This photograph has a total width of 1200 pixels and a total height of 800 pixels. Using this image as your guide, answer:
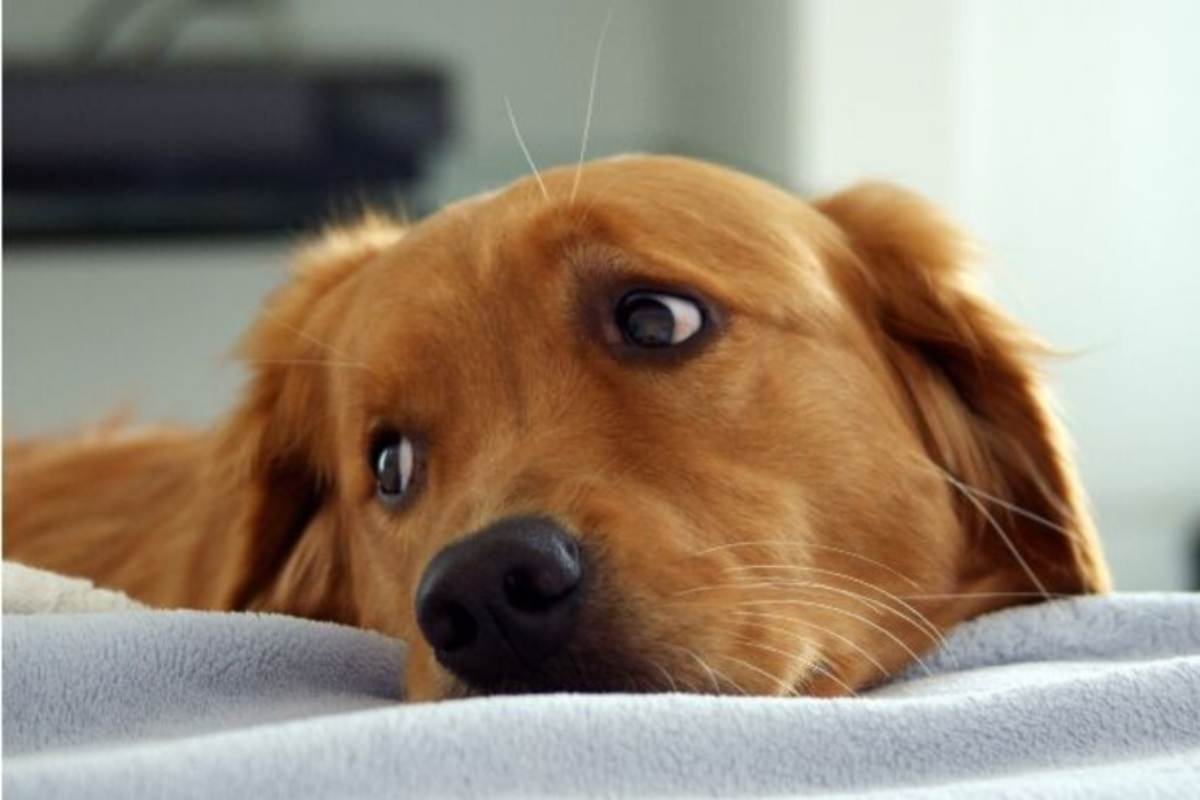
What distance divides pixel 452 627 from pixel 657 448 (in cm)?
29

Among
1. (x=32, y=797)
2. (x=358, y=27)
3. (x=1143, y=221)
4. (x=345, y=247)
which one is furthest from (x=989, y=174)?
(x=32, y=797)

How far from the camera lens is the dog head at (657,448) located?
117 centimetres

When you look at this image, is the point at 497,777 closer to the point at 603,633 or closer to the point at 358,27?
the point at 603,633

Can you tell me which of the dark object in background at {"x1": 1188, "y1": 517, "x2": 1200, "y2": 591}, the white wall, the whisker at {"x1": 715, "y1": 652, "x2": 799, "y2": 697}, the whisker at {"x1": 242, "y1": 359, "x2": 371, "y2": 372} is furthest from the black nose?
the white wall

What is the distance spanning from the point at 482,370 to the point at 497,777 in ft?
2.21

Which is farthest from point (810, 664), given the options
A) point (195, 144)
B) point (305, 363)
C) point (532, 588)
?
point (195, 144)

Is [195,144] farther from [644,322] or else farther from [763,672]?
[763,672]

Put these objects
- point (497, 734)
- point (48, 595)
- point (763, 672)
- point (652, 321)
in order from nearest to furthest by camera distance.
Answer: point (497, 734) → point (763, 672) → point (48, 595) → point (652, 321)

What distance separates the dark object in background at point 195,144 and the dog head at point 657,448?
3738 mm

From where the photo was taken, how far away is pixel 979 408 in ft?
5.50

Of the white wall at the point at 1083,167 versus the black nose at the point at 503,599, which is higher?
the black nose at the point at 503,599

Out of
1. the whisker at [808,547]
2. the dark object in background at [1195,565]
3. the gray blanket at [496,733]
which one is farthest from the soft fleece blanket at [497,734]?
the dark object in background at [1195,565]

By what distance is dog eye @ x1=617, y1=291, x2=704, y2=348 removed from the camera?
1.48 meters

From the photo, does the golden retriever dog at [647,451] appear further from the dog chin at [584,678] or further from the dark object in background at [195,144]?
the dark object in background at [195,144]
